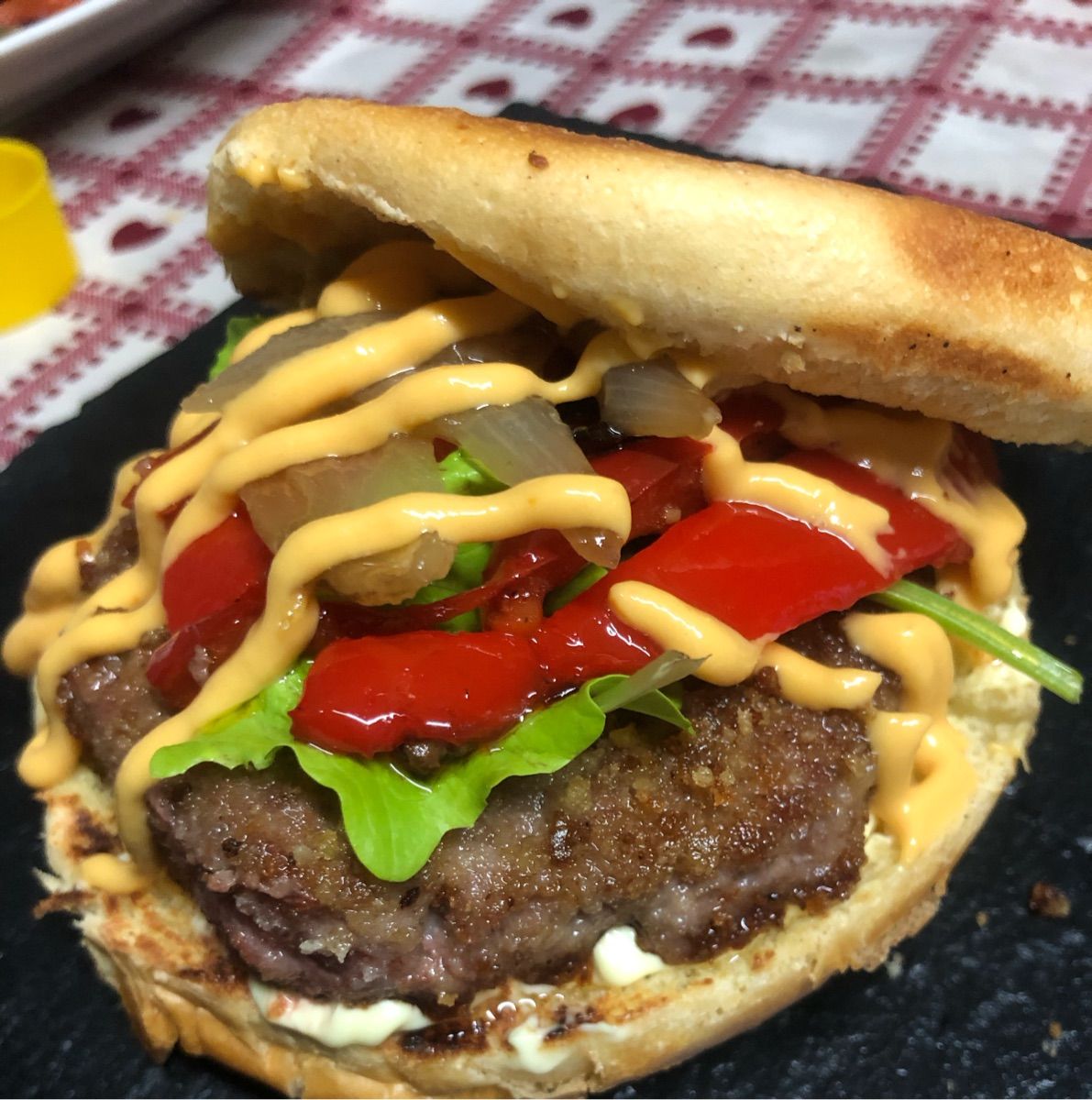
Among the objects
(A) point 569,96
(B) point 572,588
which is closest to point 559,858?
(B) point 572,588

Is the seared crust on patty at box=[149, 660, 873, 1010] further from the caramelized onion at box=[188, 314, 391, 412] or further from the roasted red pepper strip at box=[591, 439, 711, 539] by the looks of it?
the caramelized onion at box=[188, 314, 391, 412]

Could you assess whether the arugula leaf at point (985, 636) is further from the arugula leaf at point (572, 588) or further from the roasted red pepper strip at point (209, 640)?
the roasted red pepper strip at point (209, 640)

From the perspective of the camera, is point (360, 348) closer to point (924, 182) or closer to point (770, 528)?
point (770, 528)

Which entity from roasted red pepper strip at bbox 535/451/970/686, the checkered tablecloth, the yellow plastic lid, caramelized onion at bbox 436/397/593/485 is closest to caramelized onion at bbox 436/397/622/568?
caramelized onion at bbox 436/397/593/485

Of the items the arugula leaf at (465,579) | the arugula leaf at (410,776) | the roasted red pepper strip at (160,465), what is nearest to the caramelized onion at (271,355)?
the roasted red pepper strip at (160,465)

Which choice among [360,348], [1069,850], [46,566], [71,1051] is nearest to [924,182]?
[1069,850]

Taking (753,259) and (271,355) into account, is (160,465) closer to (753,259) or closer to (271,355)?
(271,355)

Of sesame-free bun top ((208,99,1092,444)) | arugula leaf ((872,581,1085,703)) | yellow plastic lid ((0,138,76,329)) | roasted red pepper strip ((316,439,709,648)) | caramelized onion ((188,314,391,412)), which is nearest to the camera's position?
sesame-free bun top ((208,99,1092,444))
